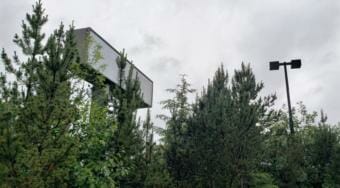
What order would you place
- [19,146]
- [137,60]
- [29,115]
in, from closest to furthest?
[19,146] < [29,115] < [137,60]

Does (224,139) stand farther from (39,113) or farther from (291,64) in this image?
(291,64)

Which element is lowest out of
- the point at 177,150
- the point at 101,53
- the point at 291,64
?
the point at 177,150

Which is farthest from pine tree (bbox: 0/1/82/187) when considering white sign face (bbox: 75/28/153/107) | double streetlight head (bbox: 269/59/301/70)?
double streetlight head (bbox: 269/59/301/70)

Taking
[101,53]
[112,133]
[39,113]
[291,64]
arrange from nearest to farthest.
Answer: [39,113], [112,133], [101,53], [291,64]

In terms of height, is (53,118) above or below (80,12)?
below

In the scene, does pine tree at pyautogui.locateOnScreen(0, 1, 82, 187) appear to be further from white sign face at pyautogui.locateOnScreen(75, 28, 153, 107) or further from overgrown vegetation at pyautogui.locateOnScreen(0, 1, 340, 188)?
white sign face at pyautogui.locateOnScreen(75, 28, 153, 107)

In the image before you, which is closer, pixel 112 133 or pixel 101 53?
pixel 112 133

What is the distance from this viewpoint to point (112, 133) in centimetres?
1111

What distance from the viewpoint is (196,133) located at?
12.4m

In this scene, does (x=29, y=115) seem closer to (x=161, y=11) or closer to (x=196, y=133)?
(x=196, y=133)

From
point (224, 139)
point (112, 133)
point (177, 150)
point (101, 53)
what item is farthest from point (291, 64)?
point (112, 133)

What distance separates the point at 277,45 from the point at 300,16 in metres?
2.86

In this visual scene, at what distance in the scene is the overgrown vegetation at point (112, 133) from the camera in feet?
24.0

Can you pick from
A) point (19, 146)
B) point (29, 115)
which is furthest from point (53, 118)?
point (19, 146)
